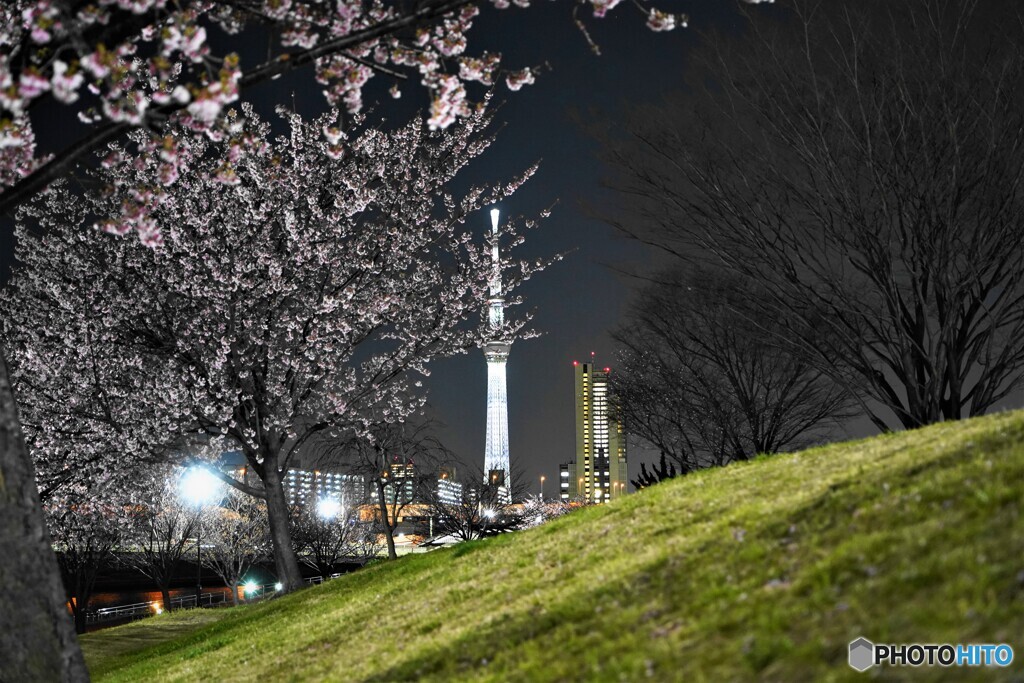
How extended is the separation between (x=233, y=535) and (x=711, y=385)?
39.4 meters

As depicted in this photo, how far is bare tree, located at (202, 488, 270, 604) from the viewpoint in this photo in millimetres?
52656

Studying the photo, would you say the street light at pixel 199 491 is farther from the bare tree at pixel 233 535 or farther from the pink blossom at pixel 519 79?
the pink blossom at pixel 519 79

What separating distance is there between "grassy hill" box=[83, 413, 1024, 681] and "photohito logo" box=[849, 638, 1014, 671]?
0.06 meters

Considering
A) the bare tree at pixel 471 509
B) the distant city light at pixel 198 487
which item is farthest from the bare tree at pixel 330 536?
the bare tree at pixel 471 509

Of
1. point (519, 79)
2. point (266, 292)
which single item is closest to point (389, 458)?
point (266, 292)

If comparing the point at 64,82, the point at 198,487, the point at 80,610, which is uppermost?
the point at 64,82

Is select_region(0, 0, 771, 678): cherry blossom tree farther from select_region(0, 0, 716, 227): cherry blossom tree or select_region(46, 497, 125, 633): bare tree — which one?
select_region(46, 497, 125, 633): bare tree

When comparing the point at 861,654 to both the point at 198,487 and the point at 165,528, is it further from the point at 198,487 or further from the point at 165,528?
the point at 165,528

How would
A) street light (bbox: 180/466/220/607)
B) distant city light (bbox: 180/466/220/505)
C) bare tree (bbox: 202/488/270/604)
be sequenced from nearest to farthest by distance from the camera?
distant city light (bbox: 180/466/220/505) → street light (bbox: 180/466/220/607) → bare tree (bbox: 202/488/270/604)

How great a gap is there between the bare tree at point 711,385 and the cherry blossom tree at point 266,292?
9.48 m

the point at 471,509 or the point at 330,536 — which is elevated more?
the point at 471,509

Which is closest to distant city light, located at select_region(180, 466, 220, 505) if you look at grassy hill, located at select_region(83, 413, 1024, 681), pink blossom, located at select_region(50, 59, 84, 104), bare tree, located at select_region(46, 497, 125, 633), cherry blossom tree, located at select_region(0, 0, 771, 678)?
bare tree, located at select_region(46, 497, 125, 633)

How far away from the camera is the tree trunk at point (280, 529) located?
66.7 ft

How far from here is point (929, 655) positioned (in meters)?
3.68
